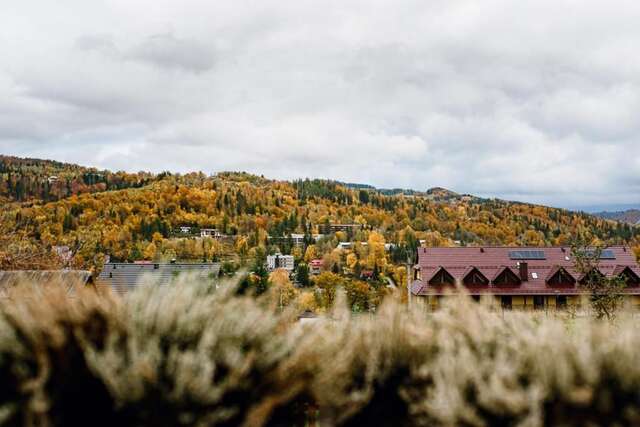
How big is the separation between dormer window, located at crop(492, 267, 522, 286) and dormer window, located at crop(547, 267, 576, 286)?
1796 mm

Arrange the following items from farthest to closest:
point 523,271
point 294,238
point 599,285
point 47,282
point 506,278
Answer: point 294,238 → point 523,271 → point 506,278 → point 599,285 → point 47,282

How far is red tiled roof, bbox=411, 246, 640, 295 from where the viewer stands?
33.7 metres

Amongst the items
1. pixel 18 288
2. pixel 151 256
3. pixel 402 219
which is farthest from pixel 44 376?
pixel 402 219

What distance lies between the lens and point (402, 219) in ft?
632

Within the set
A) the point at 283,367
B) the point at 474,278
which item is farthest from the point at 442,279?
the point at 283,367

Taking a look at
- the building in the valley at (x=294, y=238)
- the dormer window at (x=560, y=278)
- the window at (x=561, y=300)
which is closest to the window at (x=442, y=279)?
the dormer window at (x=560, y=278)

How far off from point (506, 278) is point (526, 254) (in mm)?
2839

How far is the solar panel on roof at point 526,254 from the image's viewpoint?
35.7 m

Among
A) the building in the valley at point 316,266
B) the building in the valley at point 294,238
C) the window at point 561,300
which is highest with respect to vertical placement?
the building in the valley at point 294,238

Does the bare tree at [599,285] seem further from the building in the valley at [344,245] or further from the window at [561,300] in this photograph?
the building in the valley at [344,245]

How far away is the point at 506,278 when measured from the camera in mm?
34094

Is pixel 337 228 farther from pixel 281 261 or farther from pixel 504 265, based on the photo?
pixel 504 265

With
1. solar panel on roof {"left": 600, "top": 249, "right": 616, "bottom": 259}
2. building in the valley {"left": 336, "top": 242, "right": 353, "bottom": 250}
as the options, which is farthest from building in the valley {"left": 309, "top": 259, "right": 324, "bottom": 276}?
solar panel on roof {"left": 600, "top": 249, "right": 616, "bottom": 259}

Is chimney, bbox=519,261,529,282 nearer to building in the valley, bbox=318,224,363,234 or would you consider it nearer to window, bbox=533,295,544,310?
window, bbox=533,295,544,310
